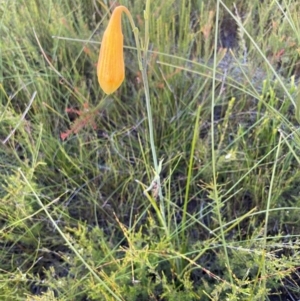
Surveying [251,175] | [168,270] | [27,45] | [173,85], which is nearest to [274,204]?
[251,175]

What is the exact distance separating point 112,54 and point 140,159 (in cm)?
45

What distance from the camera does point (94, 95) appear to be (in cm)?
126

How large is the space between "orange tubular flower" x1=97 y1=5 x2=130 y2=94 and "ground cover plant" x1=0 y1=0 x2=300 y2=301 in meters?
0.23

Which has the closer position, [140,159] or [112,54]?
[112,54]

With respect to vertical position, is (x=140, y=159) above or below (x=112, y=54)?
below

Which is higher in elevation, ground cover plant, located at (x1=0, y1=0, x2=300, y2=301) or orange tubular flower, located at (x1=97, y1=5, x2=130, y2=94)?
orange tubular flower, located at (x1=97, y1=5, x2=130, y2=94)

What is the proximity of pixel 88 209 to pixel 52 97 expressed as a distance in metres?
0.34

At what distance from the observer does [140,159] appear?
106 cm

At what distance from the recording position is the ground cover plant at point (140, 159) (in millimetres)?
912

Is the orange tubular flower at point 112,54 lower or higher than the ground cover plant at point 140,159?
higher

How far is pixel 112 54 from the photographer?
643mm

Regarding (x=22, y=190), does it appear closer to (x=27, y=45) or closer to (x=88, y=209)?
(x=88, y=209)

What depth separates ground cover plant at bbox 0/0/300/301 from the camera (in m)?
0.91

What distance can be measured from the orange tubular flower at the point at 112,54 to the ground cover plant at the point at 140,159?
0.23 m
